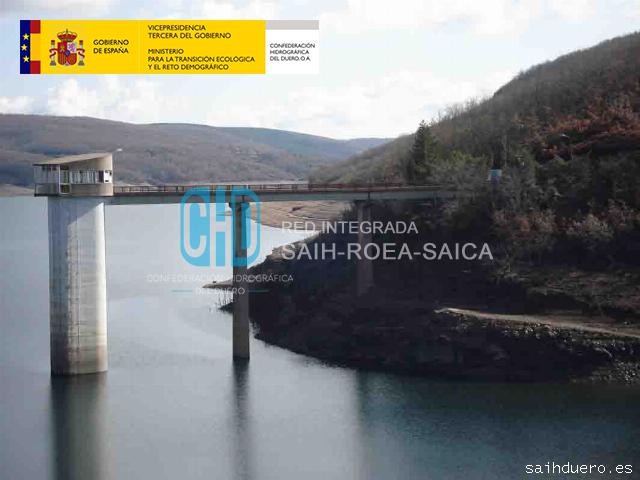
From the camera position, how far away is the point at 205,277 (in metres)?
98.1

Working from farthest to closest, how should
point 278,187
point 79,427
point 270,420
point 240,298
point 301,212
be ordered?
point 301,212, point 278,187, point 240,298, point 270,420, point 79,427

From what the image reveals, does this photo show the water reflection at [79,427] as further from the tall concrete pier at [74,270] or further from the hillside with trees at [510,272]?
the hillside with trees at [510,272]

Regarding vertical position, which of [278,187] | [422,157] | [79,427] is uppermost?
[422,157]

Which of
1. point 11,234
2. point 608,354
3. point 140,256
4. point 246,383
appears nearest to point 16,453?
point 246,383

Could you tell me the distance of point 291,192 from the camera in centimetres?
6375

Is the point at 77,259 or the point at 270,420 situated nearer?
the point at 270,420

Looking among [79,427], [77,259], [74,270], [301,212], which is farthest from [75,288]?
[301,212]

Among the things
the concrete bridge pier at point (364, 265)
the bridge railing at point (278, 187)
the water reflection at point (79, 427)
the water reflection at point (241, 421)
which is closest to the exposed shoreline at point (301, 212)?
the bridge railing at point (278, 187)

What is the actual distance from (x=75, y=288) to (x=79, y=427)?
389 inches

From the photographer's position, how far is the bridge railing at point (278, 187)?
60562 millimetres

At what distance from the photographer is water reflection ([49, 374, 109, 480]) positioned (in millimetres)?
41375

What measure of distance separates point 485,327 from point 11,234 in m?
106

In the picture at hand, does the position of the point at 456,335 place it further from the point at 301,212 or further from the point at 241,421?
the point at 301,212

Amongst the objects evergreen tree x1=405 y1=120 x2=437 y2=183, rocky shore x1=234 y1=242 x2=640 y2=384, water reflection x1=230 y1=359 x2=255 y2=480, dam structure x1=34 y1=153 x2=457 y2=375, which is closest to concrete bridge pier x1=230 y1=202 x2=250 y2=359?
water reflection x1=230 y1=359 x2=255 y2=480
